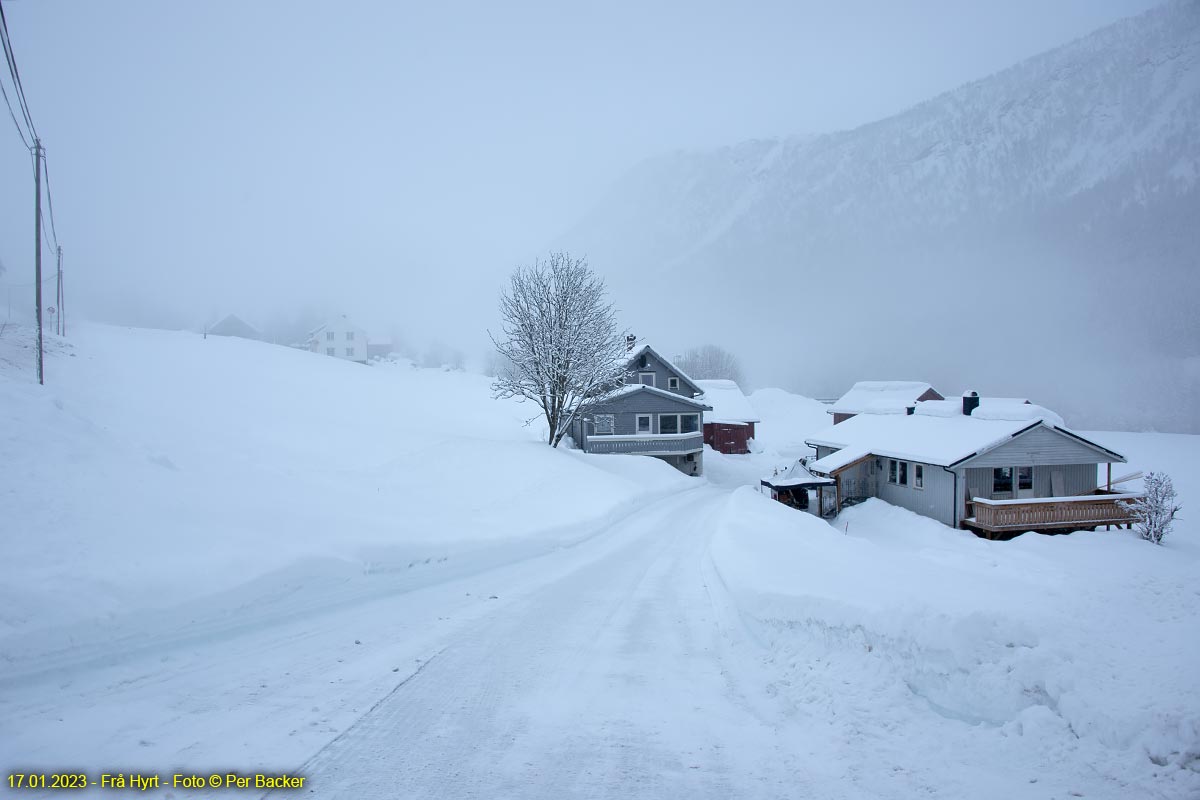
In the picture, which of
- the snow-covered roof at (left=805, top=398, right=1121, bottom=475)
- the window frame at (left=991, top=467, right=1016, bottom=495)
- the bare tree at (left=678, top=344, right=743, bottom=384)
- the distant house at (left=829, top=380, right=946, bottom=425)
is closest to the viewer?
the snow-covered roof at (left=805, top=398, right=1121, bottom=475)

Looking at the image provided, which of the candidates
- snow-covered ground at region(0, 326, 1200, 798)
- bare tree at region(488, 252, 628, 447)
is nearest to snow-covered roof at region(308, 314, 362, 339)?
bare tree at region(488, 252, 628, 447)

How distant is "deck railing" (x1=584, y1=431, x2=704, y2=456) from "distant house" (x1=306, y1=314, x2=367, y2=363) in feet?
202

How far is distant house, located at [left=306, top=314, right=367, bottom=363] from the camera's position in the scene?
3583 inches

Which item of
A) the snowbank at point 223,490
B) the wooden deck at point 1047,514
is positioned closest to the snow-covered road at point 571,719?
the snowbank at point 223,490

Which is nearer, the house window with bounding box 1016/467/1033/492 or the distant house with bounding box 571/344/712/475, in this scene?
the house window with bounding box 1016/467/1033/492

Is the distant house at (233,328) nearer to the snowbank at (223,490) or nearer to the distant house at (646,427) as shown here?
the snowbank at (223,490)

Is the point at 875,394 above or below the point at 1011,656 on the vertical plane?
above

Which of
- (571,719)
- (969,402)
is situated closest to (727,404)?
(969,402)

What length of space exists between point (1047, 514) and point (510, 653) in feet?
89.6

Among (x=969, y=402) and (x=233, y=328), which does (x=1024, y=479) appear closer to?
(x=969, y=402)

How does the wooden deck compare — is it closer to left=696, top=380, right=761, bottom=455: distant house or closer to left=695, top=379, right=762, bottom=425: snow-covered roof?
left=696, top=380, right=761, bottom=455: distant house

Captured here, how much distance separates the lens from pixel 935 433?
99.2ft

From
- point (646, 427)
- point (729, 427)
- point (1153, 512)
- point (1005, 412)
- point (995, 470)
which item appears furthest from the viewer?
point (729, 427)

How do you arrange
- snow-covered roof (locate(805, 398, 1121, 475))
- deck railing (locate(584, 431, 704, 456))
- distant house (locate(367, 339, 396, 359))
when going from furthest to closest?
distant house (locate(367, 339, 396, 359)) < deck railing (locate(584, 431, 704, 456)) < snow-covered roof (locate(805, 398, 1121, 475))
